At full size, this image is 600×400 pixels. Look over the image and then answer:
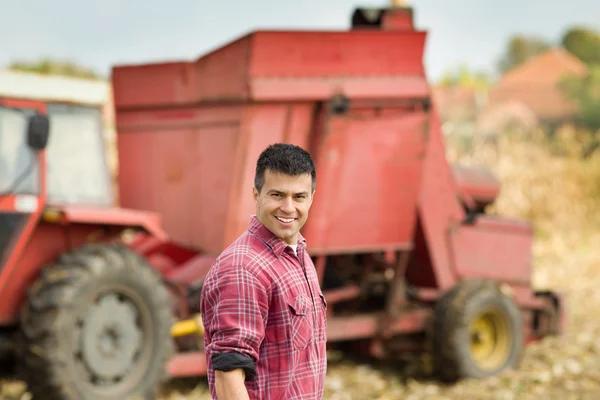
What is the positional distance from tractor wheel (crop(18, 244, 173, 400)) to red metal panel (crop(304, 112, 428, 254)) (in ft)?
4.10

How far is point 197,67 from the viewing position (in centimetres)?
635

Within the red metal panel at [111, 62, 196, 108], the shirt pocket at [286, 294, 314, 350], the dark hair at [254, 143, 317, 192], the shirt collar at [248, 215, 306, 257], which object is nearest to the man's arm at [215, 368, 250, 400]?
the shirt pocket at [286, 294, 314, 350]

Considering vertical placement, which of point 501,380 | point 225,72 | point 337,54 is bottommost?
point 501,380

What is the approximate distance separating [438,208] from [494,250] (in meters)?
0.76

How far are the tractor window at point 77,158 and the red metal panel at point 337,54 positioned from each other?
1.12m

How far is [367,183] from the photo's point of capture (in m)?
6.35

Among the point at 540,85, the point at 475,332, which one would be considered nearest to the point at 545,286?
the point at 475,332

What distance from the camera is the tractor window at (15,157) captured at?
5.32 m

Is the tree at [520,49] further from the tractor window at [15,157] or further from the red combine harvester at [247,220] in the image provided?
the tractor window at [15,157]

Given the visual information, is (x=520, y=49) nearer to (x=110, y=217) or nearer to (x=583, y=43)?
(x=583, y=43)

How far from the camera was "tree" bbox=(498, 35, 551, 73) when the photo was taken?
72.4 metres

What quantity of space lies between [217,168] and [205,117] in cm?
43

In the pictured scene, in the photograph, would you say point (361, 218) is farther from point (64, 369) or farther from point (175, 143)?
point (64, 369)

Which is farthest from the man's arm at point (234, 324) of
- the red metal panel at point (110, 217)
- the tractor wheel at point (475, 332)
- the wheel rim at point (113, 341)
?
the tractor wheel at point (475, 332)
